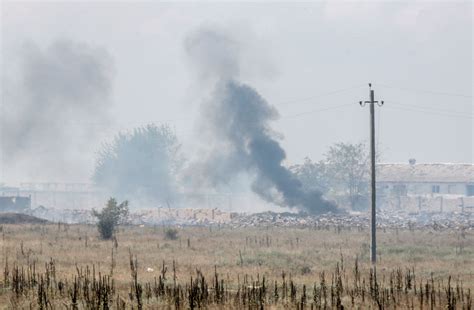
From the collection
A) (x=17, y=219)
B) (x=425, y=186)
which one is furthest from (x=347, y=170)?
(x=17, y=219)

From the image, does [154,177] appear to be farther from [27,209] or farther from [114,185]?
[27,209]

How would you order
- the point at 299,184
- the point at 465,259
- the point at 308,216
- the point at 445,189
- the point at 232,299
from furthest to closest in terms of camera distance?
the point at 445,189 < the point at 299,184 < the point at 308,216 < the point at 465,259 < the point at 232,299

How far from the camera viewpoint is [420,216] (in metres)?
94.4

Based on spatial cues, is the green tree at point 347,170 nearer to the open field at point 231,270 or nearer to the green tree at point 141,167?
the green tree at point 141,167

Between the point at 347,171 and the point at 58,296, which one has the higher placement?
the point at 347,171

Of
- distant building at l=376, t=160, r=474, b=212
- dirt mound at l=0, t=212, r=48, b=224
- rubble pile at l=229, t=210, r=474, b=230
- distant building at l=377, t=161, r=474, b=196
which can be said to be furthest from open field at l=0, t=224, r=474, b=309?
distant building at l=377, t=161, r=474, b=196

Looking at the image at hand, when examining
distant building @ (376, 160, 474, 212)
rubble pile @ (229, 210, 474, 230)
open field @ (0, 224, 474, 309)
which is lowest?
open field @ (0, 224, 474, 309)

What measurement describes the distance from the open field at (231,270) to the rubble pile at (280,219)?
10972 mm

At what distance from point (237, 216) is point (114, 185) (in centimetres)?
4867

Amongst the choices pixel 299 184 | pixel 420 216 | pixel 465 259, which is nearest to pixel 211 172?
pixel 299 184

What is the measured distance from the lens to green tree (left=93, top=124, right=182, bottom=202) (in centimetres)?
12525

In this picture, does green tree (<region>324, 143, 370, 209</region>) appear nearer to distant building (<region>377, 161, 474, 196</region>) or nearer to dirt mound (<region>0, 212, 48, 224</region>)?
distant building (<region>377, 161, 474, 196</region>)

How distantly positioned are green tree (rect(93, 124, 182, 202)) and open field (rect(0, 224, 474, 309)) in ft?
217

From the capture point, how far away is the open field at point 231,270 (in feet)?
64.1
